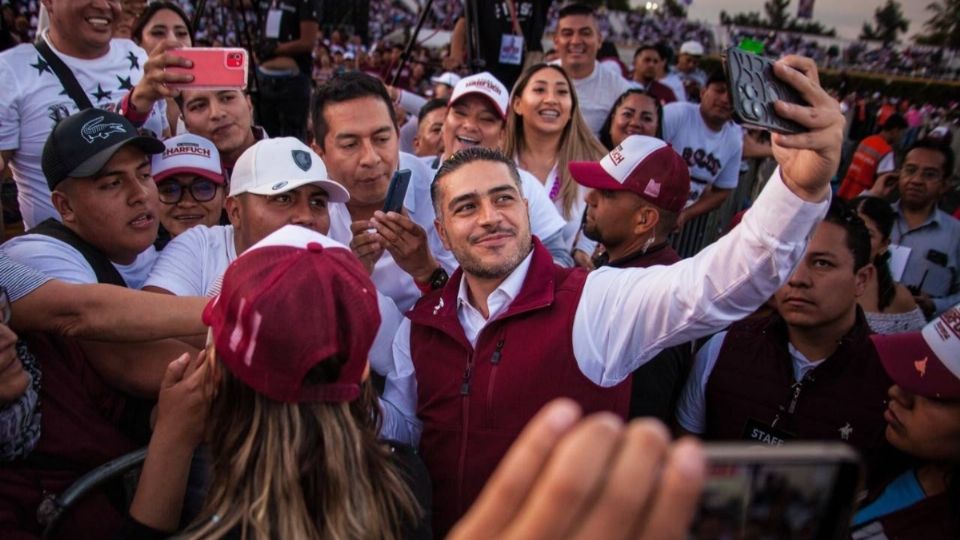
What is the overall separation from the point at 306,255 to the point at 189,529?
599mm

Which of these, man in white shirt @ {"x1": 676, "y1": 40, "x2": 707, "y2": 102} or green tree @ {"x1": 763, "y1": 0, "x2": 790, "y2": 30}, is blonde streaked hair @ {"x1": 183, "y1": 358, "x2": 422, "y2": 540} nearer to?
man in white shirt @ {"x1": 676, "y1": 40, "x2": 707, "y2": 102}

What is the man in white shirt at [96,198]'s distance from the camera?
207 cm

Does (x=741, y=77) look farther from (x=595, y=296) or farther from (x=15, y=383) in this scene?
(x=15, y=383)

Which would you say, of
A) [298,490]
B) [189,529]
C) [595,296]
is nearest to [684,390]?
[595,296]

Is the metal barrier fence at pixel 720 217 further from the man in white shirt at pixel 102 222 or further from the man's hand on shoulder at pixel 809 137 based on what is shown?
the man in white shirt at pixel 102 222

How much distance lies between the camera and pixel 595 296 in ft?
6.11

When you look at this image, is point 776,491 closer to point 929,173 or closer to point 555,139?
point 555,139

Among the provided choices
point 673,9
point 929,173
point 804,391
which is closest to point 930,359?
point 804,391

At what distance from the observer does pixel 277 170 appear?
2434mm

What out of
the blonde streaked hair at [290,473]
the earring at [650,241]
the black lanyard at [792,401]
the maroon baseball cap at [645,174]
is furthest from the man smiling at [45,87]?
the black lanyard at [792,401]

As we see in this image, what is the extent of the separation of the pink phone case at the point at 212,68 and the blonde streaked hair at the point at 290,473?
1827mm

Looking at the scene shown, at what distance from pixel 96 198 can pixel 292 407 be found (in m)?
1.36

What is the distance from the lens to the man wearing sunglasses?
297cm

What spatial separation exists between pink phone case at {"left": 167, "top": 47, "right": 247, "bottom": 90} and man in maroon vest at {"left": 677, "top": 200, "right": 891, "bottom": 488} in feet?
7.38
